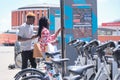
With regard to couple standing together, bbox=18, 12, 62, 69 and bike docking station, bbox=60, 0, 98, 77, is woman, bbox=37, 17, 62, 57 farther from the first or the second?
bike docking station, bbox=60, 0, 98, 77

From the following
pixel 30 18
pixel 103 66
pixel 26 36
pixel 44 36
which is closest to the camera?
pixel 103 66

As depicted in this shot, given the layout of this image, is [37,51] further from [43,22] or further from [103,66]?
[103,66]

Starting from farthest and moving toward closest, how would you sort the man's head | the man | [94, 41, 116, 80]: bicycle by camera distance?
1. the man
2. the man's head
3. [94, 41, 116, 80]: bicycle

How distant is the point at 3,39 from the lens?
242 ft

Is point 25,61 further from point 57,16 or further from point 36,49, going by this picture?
point 57,16

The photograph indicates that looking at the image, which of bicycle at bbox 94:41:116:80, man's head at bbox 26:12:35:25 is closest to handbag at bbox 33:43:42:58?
man's head at bbox 26:12:35:25

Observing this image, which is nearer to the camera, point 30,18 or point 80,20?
point 30,18

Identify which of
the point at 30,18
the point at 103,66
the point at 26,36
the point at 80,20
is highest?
the point at 30,18

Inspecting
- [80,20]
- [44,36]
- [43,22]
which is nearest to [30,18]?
[43,22]

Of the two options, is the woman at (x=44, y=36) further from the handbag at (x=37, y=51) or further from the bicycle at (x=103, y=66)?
the bicycle at (x=103, y=66)

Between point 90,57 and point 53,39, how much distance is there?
50.3 inches

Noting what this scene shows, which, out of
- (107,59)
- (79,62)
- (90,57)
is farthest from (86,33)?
(107,59)

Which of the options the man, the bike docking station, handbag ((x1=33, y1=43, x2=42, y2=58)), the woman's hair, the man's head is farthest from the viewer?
the bike docking station

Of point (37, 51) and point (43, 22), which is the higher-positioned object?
point (43, 22)
